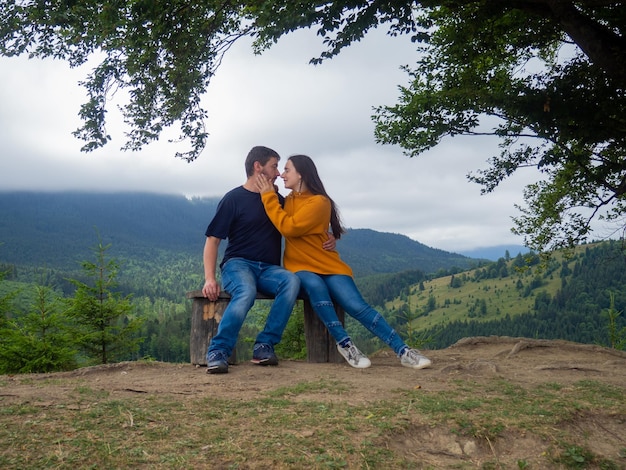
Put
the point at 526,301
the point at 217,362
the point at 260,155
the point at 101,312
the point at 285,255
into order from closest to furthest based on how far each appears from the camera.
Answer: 1. the point at 217,362
2. the point at 260,155
3. the point at 285,255
4. the point at 101,312
5. the point at 526,301

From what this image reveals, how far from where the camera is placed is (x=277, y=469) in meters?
3.86

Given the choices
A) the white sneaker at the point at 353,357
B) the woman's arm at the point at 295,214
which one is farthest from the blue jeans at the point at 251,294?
the white sneaker at the point at 353,357

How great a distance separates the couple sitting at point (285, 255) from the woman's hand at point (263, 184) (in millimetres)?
13

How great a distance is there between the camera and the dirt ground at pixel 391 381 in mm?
4578

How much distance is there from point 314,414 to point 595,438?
2.41m

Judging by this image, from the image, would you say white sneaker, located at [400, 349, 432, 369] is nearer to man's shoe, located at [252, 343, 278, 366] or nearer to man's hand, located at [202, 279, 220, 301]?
man's shoe, located at [252, 343, 278, 366]

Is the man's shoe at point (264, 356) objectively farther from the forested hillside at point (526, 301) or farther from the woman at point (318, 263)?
the forested hillside at point (526, 301)

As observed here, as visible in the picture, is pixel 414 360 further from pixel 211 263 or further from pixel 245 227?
pixel 211 263

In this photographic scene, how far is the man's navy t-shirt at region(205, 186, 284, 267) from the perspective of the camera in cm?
743

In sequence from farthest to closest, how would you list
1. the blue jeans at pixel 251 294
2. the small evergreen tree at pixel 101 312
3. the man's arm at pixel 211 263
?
1. the small evergreen tree at pixel 101 312
2. the man's arm at pixel 211 263
3. the blue jeans at pixel 251 294

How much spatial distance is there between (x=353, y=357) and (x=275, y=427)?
306 centimetres

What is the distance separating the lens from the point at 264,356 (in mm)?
7359

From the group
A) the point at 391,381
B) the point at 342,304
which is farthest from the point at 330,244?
the point at 391,381

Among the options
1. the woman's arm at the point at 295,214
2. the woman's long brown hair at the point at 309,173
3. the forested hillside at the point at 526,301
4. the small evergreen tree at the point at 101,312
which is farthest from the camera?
the forested hillside at the point at 526,301
